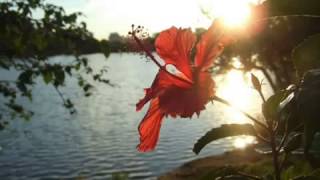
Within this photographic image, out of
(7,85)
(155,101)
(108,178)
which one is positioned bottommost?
(108,178)

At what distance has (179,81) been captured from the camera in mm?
963

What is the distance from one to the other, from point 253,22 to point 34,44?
4646 mm

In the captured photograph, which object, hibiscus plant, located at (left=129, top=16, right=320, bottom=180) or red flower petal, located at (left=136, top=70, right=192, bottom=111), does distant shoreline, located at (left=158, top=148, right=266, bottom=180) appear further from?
red flower petal, located at (left=136, top=70, right=192, bottom=111)

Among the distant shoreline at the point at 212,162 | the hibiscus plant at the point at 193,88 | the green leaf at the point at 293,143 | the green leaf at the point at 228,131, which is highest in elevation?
the hibiscus plant at the point at 193,88

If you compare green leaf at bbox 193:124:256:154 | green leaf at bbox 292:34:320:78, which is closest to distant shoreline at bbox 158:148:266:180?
green leaf at bbox 193:124:256:154

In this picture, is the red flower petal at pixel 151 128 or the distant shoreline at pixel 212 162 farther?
the distant shoreline at pixel 212 162

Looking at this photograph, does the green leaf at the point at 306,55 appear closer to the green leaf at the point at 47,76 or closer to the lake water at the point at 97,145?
the green leaf at the point at 47,76

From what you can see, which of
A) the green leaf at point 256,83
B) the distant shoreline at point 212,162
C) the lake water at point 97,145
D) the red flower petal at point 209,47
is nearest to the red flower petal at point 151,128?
the red flower petal at point 209,47

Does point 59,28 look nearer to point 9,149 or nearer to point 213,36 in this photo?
point 213,36

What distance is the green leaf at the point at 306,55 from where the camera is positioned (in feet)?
2.52

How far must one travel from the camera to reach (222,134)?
118cm

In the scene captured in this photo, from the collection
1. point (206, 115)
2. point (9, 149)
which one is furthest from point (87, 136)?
point (206, 115)

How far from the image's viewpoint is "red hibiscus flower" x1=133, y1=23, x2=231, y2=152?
88 centimetres

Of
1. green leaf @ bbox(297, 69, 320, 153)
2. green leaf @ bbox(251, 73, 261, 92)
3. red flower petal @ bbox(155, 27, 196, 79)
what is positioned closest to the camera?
green leaf @ bbox(297, 69, 320, 153)
